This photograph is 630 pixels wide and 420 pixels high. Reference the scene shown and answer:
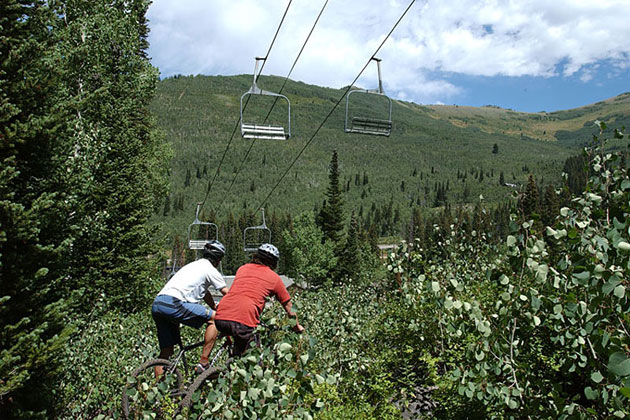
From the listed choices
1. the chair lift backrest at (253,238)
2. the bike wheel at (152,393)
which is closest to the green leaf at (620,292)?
the bike wheel at (152,393)

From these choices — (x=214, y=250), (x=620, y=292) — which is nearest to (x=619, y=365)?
(x=620, y=292)

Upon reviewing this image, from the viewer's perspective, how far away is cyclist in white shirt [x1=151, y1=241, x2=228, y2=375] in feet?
18.4

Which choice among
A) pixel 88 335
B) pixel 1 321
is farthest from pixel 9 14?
pixel 88 335

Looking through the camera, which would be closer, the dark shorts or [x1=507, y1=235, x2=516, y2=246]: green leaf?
[x1=507, y1=235, x2=516, y2=246]: green leaf

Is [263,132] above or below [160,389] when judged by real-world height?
above

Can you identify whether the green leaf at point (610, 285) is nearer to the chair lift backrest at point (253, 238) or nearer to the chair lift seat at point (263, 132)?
the chair lift backrest at point (253, 238)

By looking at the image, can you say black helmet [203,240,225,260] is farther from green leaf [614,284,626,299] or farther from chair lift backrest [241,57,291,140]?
green leaf [614,284,626,299]

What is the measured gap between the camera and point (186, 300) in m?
5.67

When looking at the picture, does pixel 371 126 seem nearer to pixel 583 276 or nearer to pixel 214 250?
pixel 214 250

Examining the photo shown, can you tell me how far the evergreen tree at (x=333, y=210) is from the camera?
7100 centimetres

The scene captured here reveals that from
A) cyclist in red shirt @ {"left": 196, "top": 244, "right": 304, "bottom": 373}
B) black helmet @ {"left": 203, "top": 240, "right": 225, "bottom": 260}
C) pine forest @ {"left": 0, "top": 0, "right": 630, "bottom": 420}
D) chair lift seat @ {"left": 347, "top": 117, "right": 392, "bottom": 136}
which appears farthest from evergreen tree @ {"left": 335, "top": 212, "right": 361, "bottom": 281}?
cyclist in red shirt @ {"left": 196, "top": 244, "right": 304, "bottom": 373}

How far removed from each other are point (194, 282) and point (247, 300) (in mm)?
899

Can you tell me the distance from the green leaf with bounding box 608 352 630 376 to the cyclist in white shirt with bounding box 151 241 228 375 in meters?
4.19

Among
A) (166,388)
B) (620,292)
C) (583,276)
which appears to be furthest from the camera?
(166,388)
